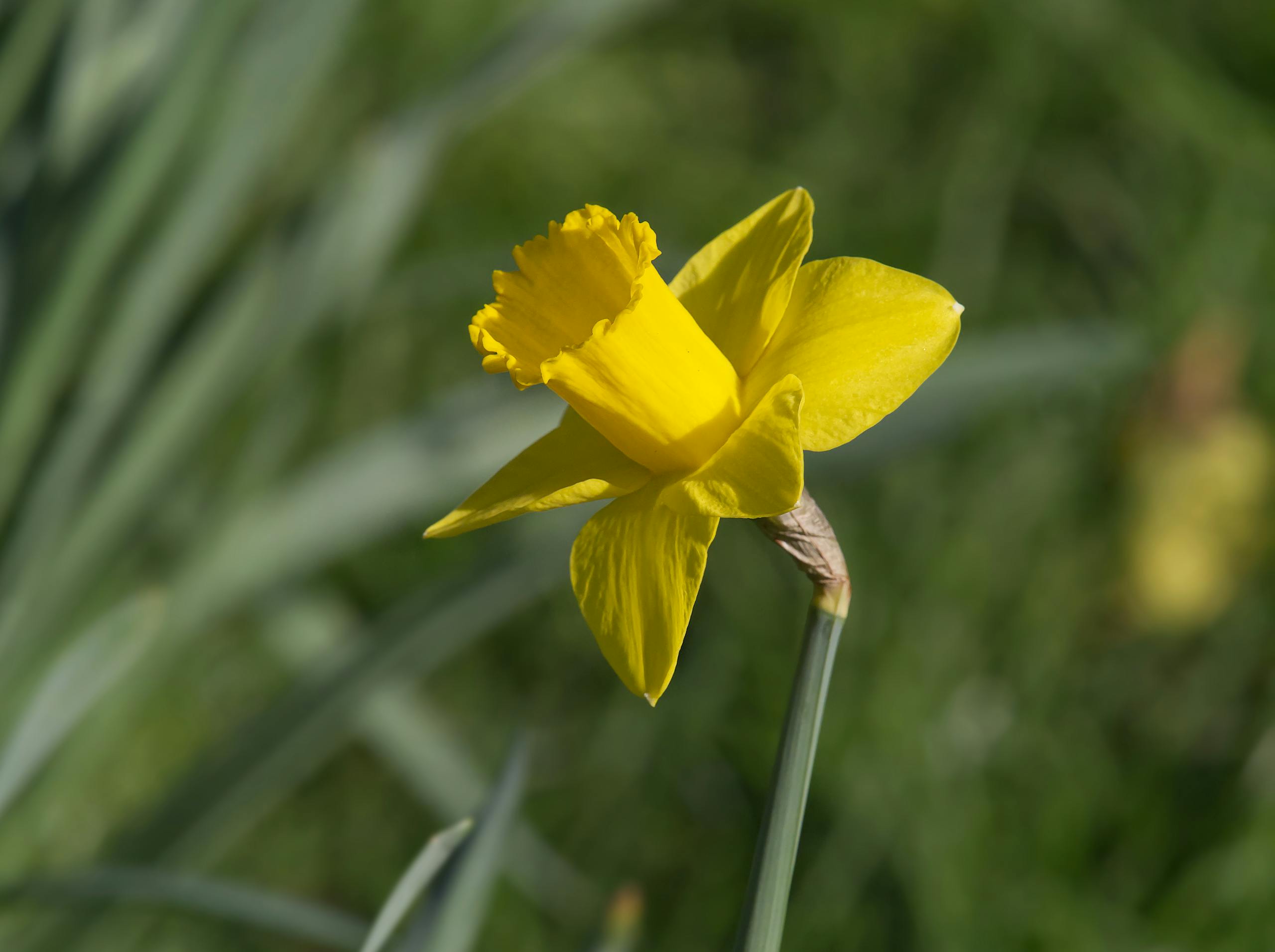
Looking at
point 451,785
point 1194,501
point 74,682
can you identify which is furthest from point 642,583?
point 1194,501

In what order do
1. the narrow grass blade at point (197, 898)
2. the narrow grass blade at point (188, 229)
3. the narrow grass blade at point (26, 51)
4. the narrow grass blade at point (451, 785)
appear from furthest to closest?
1. the narrow grass blade at point (451, 785)
2. the narrow grass blade at point (188, 229)
3. the narrow grass blade at point (26, 51)
4. the narrow grass blade at point (197, 898)

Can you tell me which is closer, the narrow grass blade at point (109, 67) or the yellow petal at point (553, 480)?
the yellow petal at point (553, 480)

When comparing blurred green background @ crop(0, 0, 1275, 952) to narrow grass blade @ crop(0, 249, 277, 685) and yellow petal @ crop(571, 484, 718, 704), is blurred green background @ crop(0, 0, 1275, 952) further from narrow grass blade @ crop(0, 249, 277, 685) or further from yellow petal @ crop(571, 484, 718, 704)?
yellow petal @ crop(571, 484, 718, 704)

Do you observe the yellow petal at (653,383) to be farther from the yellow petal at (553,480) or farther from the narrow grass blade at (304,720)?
the narrow grass blade at (304,720)

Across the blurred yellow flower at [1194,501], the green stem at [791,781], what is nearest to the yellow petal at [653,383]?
the green stem at [791,781]

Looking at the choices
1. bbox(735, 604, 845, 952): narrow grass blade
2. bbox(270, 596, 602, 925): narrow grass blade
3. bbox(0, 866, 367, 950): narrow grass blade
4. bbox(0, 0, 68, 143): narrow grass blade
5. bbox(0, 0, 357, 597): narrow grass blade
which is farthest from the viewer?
bbox(270, 596, 602, 925): narrow grass blade

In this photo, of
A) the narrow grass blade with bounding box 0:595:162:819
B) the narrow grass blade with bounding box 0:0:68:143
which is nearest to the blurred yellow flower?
the narrow grass blade with bounding box 0:595:162:819

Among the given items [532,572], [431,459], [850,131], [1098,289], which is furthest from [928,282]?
[850,131]
